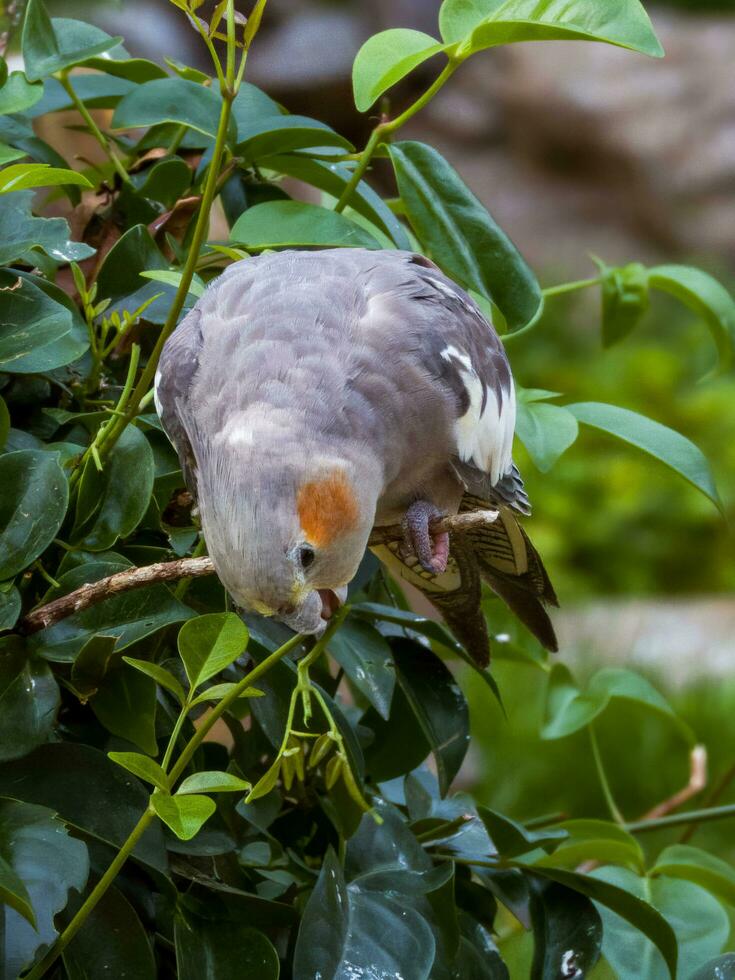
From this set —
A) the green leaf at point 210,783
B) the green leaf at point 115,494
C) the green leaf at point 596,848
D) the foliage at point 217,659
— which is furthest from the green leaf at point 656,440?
the green leaf at point 210,783

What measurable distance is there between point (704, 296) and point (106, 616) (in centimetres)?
79

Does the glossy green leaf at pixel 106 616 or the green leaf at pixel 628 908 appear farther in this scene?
the green leaf at pixel 628 908

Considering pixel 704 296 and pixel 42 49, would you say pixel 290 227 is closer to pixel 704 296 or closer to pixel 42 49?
pixel 42 49

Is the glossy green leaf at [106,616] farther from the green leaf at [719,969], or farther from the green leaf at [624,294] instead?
the green leaf at [624,294]

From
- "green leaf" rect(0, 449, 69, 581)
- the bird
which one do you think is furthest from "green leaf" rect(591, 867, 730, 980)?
"green leaf" rect(0, 449, 69, 581)

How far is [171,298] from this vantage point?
1.13m

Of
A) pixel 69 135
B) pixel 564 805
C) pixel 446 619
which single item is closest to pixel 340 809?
pixel 446 619

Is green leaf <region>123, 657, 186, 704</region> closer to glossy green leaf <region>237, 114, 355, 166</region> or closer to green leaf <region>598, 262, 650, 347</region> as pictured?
glossy green leaf <region>237, 114, 355, 166</region>

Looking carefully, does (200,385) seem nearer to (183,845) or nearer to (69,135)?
(183,845)

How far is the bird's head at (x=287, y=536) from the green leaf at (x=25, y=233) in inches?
10.2

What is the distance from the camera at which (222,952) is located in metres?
0.89

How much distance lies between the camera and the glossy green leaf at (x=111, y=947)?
0.85 metres

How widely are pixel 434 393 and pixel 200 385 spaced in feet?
0.85

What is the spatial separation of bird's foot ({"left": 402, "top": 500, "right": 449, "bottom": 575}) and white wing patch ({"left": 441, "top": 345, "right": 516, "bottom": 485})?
0.07m
